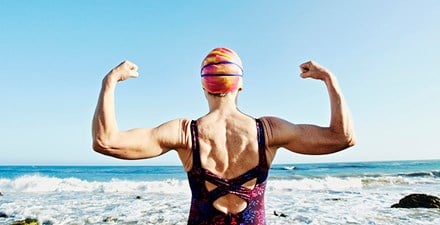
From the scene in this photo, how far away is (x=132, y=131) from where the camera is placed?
195cm

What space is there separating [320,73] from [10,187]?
103ft

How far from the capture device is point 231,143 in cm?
213

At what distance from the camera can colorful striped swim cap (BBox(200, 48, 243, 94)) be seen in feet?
7.26

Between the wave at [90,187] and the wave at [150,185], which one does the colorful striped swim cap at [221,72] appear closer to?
the wave at [90,187]

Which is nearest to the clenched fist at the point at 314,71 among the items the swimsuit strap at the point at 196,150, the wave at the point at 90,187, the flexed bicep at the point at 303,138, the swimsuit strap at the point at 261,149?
the flexed bicep at the point at 303,138

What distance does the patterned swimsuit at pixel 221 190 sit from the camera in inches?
82.7

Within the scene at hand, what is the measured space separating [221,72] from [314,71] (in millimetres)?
474

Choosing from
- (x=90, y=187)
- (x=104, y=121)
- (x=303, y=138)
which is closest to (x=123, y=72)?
(x=104, y=121)

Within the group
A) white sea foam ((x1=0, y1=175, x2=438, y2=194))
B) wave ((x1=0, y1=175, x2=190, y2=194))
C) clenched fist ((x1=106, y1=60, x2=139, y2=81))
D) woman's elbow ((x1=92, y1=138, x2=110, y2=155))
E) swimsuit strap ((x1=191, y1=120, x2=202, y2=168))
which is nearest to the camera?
woman's elbow ((x1=92, y1=138, x2=110, y2=155))

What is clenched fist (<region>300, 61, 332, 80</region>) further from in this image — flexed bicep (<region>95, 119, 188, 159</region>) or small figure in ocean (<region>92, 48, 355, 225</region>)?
flexed bicep (<region>95, 119, 188, 159</region>)

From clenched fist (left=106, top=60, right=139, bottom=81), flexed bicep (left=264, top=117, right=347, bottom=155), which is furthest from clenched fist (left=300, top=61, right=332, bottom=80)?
clenched fist (left=106, top=60, right=139, bottom=81)

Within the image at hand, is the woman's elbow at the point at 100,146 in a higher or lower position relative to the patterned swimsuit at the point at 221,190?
higher

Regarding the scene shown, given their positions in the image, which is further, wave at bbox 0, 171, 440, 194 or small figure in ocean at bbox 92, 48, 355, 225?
wave at bbox 0, 171, 440, 194

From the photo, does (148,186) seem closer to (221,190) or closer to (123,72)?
(221,190)
